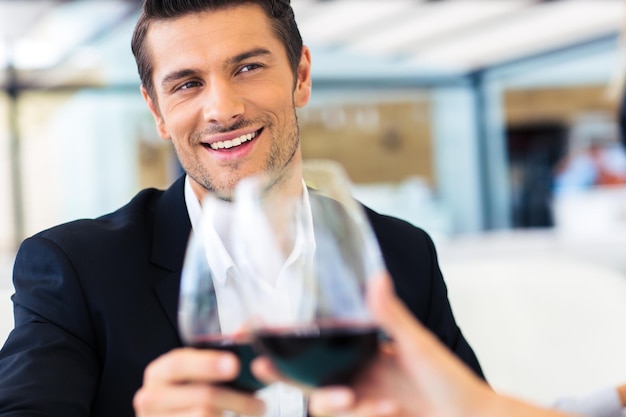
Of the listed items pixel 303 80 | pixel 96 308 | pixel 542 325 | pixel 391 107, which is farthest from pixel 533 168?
pixel 96 308

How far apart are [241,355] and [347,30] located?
21.5ft

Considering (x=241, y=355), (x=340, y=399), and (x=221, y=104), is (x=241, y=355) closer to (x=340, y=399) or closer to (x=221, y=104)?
(x=340, y=399)

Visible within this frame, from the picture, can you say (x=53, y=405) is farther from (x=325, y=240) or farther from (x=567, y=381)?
(x=567, y=381)

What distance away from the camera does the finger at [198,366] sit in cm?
60

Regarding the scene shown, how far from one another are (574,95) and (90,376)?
9.04 m

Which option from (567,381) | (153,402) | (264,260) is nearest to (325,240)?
Result: (264,260)

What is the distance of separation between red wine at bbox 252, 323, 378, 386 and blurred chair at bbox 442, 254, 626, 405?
1.24 meters

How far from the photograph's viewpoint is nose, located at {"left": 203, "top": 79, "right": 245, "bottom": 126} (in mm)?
1216

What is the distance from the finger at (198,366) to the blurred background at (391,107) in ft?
10.4

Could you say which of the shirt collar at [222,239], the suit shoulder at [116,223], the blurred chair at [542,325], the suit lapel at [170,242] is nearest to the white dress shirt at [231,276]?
the shirt collar at [222,239]

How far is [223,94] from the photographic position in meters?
1.22

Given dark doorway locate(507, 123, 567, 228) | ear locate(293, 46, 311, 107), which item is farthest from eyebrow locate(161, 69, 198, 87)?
dark doorway locate(507, 123, 567, 228)

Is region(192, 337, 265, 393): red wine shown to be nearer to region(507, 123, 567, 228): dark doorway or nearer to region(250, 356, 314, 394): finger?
region(250, 356, 314, 394): finger

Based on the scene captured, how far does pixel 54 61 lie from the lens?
21.8 feet
